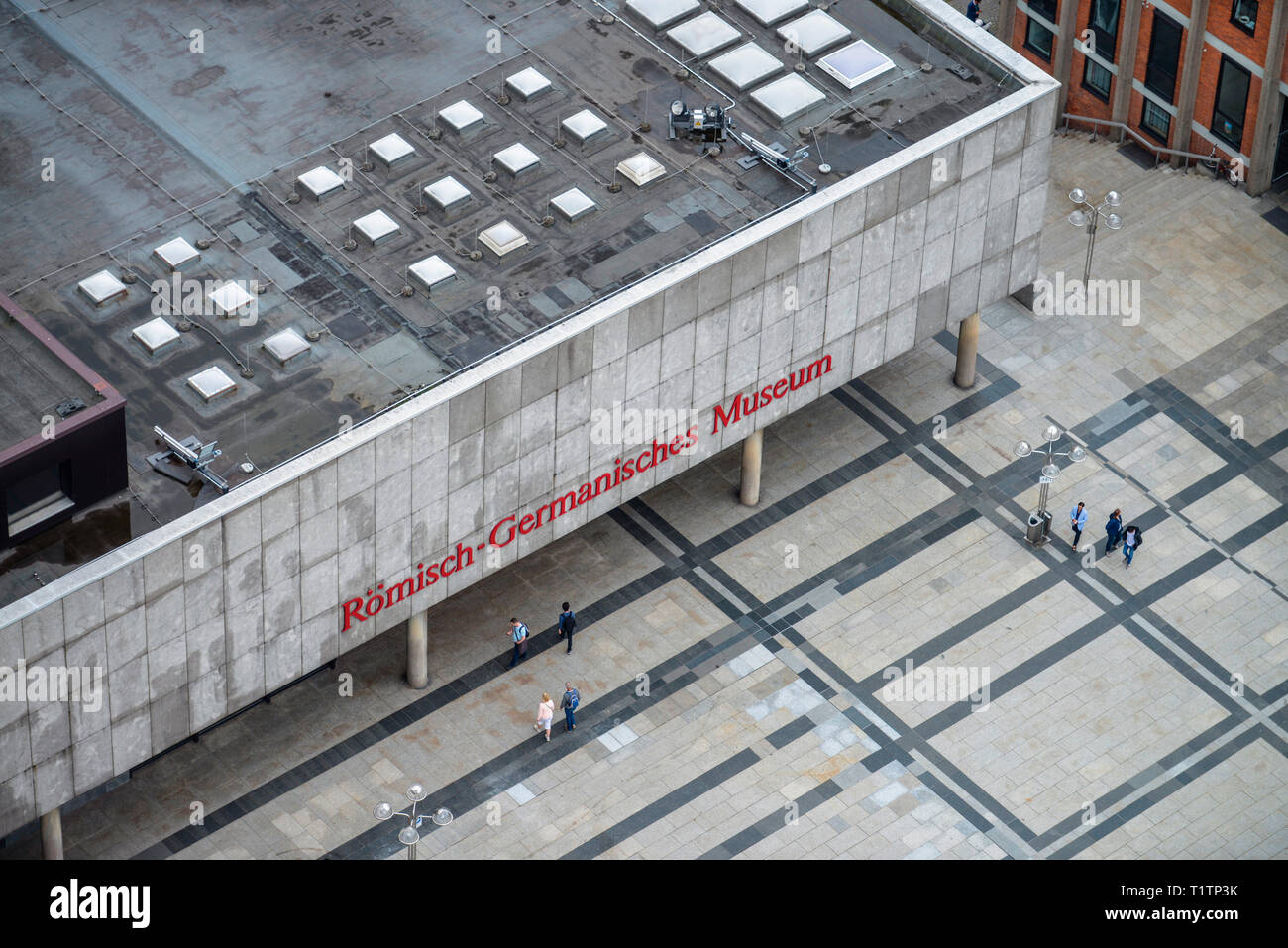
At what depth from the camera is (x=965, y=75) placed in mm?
98375

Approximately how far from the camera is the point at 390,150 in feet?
307

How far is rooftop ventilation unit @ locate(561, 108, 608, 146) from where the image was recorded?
94750 mm

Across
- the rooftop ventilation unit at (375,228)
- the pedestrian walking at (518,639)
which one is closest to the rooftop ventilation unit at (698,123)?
the rooftop ventilation unit at (375,228)

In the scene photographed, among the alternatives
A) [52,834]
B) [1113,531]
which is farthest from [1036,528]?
[52,834]

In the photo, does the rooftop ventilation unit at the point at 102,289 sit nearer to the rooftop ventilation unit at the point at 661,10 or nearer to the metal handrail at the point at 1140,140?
the rooftop ventilation unit at the point at 661,10

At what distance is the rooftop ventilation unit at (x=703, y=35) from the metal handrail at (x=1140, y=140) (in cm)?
2180

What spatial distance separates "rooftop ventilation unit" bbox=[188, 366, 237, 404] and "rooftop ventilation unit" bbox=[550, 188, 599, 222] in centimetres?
1181

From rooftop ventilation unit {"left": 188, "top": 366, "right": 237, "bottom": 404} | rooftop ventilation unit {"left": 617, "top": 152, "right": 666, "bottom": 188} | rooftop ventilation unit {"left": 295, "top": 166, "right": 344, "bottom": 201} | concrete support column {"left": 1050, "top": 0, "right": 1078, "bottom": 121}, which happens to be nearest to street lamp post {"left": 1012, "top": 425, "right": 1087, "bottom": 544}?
rooftop ventilation unit {"left": 617, "top": 152, "right": 666, "bottom": 188}

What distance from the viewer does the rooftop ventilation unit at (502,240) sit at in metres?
91.5

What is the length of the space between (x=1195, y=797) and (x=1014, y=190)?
66.8ft

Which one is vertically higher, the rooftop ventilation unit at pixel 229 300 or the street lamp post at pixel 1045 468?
the rooftop ventilation unit at pixel 229 300
